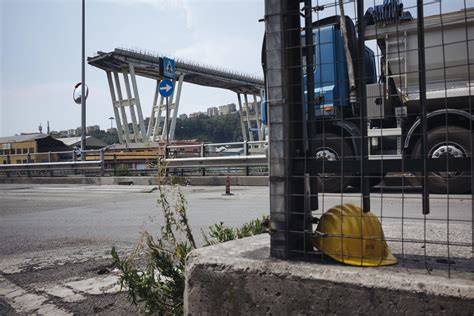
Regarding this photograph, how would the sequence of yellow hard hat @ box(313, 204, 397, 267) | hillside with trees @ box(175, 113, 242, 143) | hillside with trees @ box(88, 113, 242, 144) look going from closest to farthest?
yellow hard hat @ box(313, 204, 397, 267) → hillside with trees @ box(88, 113, 242, 144) → hillside with trees @ box(175, 113, 242, 143)

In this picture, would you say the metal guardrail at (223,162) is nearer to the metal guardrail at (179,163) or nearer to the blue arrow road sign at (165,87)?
the metal guardrail at (179,163)

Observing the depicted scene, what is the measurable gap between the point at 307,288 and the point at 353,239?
39cm

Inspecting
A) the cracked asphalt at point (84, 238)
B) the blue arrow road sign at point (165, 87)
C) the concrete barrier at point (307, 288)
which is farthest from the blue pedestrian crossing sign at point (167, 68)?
the concrete barrier at point (307, 288)

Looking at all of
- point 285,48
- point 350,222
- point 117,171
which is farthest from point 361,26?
point 117,171

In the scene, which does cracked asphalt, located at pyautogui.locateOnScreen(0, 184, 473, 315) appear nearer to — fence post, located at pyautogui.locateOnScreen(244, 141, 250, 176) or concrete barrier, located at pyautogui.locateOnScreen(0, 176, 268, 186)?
concrete barrier, located at pyautogui.locateOnScreen(0, 176, 268, 186)

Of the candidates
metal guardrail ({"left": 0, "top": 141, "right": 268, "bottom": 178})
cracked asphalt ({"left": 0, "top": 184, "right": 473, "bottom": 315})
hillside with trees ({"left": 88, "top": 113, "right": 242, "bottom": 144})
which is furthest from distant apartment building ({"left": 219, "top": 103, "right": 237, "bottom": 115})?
cracked asphalt ({"left": 0, "top": 184, "right": 473, "bottom": 315})

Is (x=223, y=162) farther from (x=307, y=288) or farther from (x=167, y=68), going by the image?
(x=307, y=288)

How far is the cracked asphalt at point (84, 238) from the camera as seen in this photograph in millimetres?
2781

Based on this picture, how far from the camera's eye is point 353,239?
1.96 metres

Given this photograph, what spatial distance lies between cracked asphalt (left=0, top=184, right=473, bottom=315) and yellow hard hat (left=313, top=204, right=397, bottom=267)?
0.14 metres

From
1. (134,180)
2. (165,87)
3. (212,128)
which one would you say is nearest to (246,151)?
(165,87)

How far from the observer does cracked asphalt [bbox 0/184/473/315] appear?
9.12 feet

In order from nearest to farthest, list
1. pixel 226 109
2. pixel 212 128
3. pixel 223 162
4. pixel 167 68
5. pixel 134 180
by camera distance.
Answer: pixel 223 162
pixel 134 180
pixel 167 68
pixel 212 128
pixel 226 109

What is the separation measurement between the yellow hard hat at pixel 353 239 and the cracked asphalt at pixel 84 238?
0.14m
